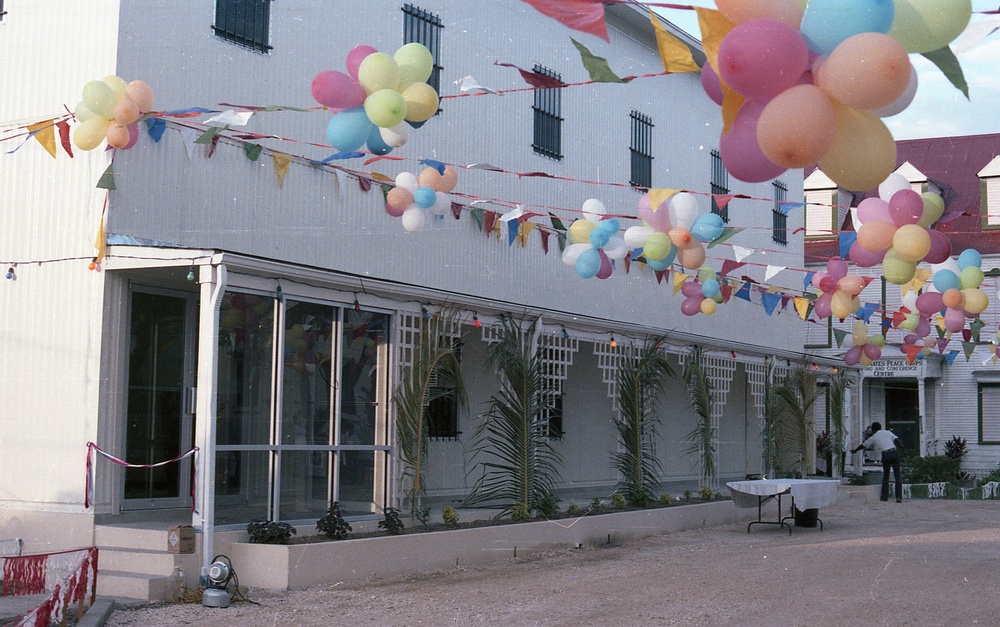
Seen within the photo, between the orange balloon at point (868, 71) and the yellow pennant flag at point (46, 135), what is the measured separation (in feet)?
24.3

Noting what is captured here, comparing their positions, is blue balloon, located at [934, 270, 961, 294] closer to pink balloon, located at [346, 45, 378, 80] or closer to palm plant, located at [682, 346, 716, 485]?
palm plant, located at [682, 346, 716, 485]

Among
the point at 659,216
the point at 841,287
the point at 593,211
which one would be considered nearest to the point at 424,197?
the point at 593,211

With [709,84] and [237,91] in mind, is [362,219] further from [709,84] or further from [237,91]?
[709,84]

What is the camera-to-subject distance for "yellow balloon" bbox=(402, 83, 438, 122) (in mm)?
7914

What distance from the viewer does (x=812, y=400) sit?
2094 cm

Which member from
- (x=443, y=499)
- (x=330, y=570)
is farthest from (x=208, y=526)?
(x=443, y=499)

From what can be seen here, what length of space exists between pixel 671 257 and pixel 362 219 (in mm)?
3702

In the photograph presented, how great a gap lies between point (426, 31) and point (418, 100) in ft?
20.9

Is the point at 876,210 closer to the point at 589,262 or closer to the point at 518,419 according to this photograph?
the point at 589,262

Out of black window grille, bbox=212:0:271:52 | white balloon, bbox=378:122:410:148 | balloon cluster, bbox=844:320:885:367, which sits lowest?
balloon cluster, bbox=844:320:885:367

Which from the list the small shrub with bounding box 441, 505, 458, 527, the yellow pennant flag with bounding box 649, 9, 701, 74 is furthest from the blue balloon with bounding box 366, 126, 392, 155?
the small shrub with bounding box 441, 505, 458, 527

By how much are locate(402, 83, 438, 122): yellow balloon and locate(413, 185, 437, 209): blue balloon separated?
329 centimetres

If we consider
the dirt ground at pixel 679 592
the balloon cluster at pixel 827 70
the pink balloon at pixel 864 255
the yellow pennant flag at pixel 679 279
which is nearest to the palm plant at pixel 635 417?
the yellow pennant flag at pixel 679 279

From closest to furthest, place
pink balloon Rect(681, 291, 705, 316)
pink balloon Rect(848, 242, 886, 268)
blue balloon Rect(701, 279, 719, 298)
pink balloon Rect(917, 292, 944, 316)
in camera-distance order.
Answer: pink balloon Rect(848, 242, 886, 268) < pink balloon Rect(917, 292, 944, 316) < blue balloon Rect(701, 279, 719, 298) < pink balloon Rect(681, 291, 705, 316)
